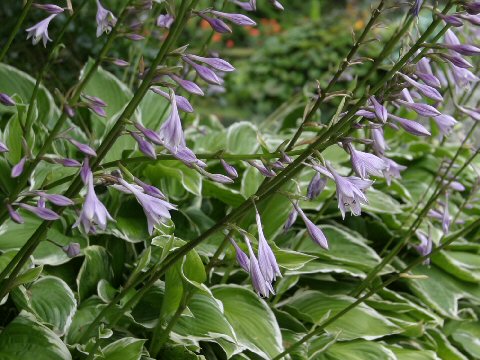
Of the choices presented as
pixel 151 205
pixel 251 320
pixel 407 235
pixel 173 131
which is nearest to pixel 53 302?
pixel 251 320

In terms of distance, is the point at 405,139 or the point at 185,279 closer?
the point at 185,279

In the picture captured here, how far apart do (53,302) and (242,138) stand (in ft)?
4.85

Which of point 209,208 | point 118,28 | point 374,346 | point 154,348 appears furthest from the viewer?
point 209,208

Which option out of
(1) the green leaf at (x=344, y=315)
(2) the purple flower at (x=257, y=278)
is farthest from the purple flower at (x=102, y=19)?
(1) the green leaf at (x=344, y=315)

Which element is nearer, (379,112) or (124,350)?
(379,112)

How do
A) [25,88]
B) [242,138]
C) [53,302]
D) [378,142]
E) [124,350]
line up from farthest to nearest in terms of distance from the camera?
[242,138] < [25,88] < [53,302] < [124,350] < [378,142]

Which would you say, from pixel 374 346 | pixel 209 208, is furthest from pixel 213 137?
pixel 374 346

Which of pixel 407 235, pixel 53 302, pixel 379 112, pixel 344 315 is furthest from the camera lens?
pixel 344 315

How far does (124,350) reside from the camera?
2.02 m

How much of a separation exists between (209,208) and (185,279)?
1.26 metres

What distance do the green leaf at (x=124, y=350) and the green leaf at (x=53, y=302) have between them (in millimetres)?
185

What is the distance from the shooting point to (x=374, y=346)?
8.46 ft

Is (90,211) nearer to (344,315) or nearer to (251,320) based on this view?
(251,320)

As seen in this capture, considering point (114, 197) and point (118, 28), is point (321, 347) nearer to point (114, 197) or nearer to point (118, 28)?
point (114, 197)
